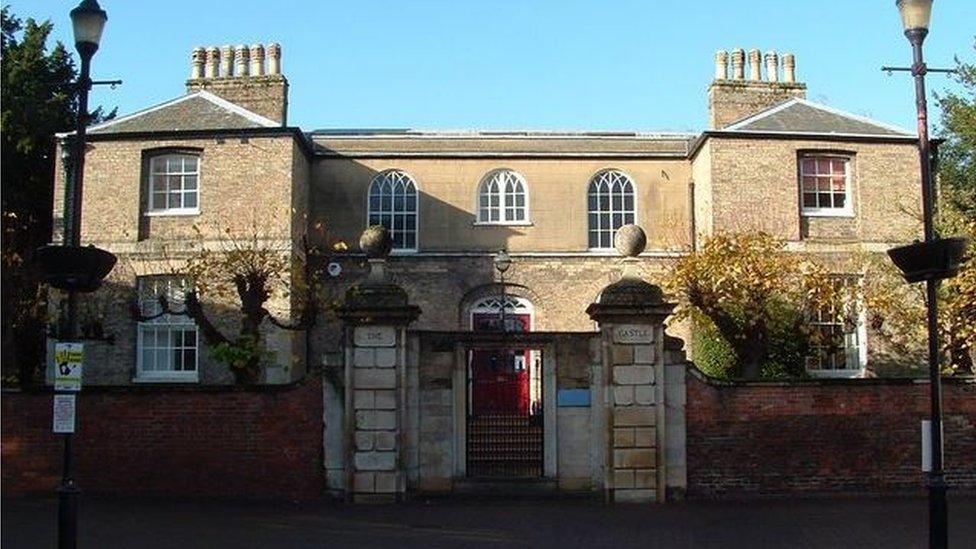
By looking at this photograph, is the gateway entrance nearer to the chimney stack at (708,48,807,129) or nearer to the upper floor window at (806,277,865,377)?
the upper floor window at (806,277,865,377)

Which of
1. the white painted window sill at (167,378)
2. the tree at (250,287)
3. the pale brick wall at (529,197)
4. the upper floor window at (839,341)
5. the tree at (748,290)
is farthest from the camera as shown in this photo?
the pale brick wall at (529,197)

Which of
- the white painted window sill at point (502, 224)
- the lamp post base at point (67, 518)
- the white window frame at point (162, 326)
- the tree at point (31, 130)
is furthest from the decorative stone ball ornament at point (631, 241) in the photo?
the tree at point (31, 130)

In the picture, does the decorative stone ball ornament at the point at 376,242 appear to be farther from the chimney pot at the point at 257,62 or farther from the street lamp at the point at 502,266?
the chimney pot at the point at 257,62

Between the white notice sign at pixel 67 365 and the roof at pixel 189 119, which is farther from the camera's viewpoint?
the roof at pixel 189 119

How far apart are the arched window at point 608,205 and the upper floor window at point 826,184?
4622 mm

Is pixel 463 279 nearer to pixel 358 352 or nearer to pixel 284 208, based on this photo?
pixel 284 208

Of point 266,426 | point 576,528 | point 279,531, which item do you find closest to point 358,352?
point 266,426

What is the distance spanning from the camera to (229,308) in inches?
952

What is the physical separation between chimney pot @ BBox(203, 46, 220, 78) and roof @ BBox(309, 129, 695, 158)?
3.18m

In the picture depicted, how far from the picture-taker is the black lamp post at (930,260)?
1014 cm

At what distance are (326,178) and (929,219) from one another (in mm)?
19391

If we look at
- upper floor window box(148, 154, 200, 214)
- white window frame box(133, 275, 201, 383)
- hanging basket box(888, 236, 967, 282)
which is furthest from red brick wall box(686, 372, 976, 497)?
upper floor window box(148, 154, 200, 214)

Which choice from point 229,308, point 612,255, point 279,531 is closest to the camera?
point 279,531

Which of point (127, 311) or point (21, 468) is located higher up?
point (127, 311)
